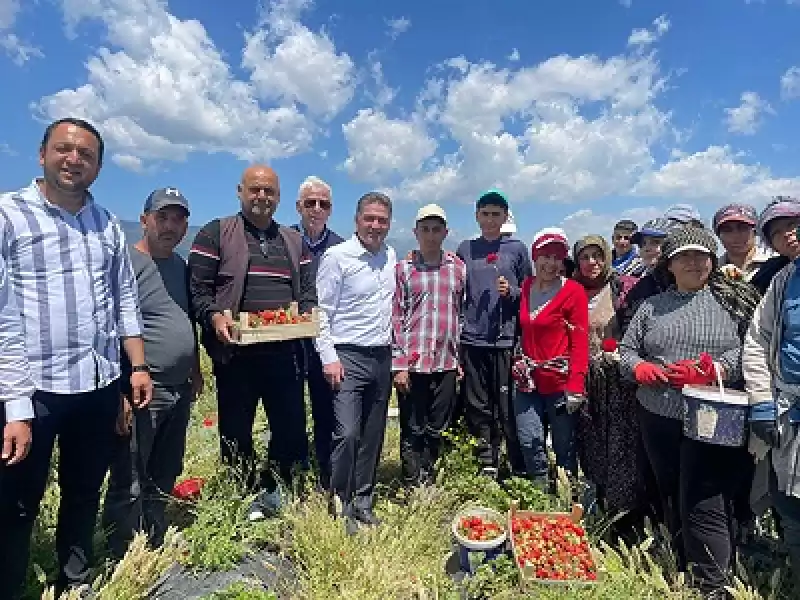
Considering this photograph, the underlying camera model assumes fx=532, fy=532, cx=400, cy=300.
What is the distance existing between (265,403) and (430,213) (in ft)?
7.42

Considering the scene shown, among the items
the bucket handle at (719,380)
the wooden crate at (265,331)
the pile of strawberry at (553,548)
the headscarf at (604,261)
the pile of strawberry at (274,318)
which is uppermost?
the headscarf at (604,261)

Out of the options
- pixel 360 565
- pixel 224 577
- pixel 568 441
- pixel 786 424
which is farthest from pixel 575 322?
pixel 224 577

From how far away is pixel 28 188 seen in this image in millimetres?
2980

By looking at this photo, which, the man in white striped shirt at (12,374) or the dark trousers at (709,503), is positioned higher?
the man in white striped shirt at (12,374)

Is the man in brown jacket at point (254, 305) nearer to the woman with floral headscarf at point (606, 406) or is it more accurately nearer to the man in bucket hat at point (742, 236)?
the woman with floral headscarf at point (606, 406)

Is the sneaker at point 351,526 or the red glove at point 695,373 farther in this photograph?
the sneaker at point 351,526

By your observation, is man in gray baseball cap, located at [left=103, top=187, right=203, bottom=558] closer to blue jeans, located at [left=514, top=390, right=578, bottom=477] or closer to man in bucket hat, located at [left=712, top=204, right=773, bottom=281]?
blue jeans, located at [left=514, top=390, right=578, bottom=477]

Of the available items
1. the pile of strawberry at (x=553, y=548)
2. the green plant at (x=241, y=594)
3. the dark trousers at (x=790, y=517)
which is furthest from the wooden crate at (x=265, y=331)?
the dark trousers at (x=790, y=517)

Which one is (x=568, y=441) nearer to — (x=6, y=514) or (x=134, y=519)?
(x=134, y=519)

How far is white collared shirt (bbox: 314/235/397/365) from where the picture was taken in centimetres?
463

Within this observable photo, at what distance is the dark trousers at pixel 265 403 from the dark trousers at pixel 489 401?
1.68m

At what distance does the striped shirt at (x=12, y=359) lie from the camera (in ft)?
8.92

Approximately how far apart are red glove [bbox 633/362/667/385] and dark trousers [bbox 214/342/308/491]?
2744mm

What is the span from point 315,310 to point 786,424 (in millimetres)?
3285
